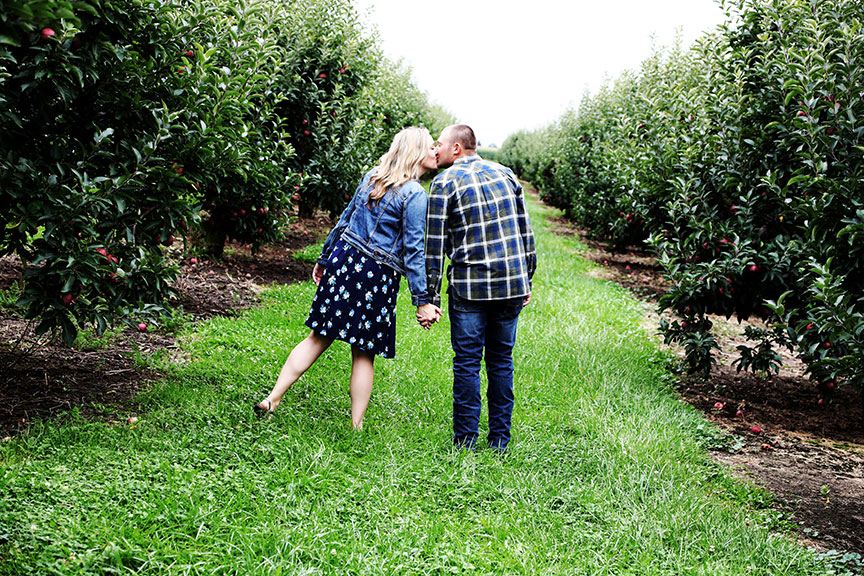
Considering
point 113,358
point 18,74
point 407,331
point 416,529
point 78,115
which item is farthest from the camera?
point 407,331

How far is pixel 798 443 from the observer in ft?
16.8

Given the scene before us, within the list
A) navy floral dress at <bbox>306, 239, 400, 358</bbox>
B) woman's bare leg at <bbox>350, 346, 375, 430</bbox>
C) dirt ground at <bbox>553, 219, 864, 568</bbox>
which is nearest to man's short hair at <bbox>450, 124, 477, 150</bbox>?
navy floral dress at <bbox>306, 239, 400, 358</bbox>

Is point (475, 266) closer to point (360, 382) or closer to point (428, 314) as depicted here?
point (428, 314)

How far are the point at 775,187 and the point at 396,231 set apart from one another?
3059mm

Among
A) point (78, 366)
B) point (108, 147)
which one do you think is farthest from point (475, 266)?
point (78, 366)

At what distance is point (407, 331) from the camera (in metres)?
6.69

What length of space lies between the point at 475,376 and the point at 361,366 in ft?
2.26

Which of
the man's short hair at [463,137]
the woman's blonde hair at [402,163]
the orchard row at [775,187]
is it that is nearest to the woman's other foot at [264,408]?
the woman's blonde hair at [402,163]

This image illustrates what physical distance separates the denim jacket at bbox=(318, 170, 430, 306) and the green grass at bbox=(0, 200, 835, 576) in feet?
3.42

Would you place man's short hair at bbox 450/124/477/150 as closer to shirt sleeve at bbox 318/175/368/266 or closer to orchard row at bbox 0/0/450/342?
shirt sleeve at bbox 318/175/368/266

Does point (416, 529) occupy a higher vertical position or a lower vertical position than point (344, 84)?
lower

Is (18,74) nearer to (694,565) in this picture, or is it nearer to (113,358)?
(113,358)

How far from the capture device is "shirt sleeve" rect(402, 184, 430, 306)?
3865 mm

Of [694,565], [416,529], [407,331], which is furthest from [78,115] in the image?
[694,565]
